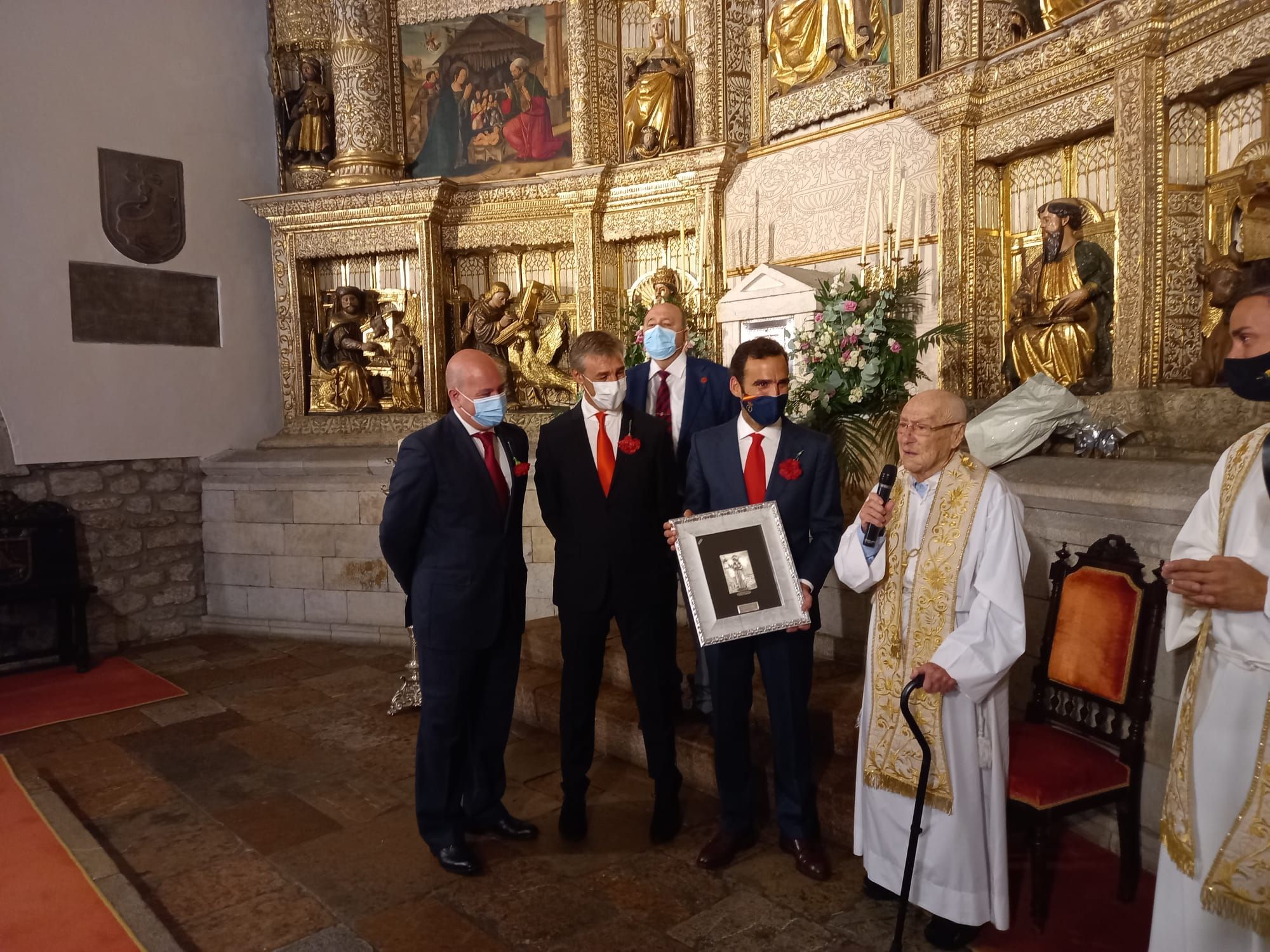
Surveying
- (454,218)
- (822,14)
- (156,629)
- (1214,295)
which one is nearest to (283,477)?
(156,629)

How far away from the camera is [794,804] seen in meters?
3.14

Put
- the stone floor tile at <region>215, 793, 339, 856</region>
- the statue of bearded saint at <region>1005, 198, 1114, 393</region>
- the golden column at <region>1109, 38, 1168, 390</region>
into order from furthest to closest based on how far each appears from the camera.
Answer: the statue of bearded saint at <region>1005, 198, 1114, 393</region>
the golden column at <region>1109, 38, 1168, 390</region>
the stone floor tile at <region>215, 793, 339, 856</region>

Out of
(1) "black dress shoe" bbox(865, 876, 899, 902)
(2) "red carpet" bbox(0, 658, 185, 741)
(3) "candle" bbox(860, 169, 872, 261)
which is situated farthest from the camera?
(3) "candle" bbox(860, 169, 872, 261)

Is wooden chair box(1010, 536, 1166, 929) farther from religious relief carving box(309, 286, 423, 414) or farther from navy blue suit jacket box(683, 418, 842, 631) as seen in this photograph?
religious relief carving box(309, 286, 423, 414)

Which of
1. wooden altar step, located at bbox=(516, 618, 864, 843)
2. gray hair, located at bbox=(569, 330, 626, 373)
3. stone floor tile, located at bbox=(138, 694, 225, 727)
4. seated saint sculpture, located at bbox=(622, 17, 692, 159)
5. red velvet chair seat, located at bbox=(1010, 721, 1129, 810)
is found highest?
seated saint sculpture, located at bbox=(622, 17, 692, 159)

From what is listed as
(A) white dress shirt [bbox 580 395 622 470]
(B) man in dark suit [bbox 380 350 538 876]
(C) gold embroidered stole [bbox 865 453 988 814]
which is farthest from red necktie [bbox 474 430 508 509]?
(C) gold embroidered stole [bbox 865 453 988 814]

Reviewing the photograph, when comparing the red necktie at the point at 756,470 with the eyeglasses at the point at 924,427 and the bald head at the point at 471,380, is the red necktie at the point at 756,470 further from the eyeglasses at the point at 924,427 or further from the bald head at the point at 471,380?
the bald head at the point at 471,380

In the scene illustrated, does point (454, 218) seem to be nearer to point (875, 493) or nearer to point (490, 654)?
point (490, 654)

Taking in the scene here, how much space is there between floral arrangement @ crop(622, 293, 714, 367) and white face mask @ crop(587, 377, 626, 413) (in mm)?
3116

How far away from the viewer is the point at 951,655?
254cm

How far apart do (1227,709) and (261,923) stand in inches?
119

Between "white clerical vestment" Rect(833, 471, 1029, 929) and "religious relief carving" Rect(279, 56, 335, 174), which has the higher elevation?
"religious relief carving" Rect(279, 56, 335, 174)

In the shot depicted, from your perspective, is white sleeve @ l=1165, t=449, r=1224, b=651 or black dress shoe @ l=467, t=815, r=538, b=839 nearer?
white sleeve @ l=1165, t=449, r=1224, b=651

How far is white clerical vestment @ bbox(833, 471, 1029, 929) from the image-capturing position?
254 centimetres
